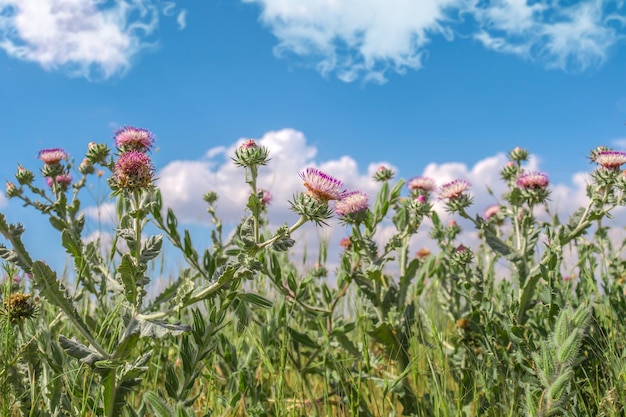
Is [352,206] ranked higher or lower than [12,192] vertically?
lower

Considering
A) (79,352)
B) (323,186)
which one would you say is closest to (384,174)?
(323,186)

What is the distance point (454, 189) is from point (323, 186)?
5.53 feet

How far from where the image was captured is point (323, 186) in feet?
9.45

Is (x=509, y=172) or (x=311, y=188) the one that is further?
(x=509, y=172)

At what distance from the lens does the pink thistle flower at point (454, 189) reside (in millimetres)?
4270

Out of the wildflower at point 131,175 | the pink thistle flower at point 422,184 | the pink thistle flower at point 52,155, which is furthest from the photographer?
the pink thistle flower at point 422,184

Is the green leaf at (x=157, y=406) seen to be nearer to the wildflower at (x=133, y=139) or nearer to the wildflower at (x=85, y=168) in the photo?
the wildflower at (x=133, y=139)

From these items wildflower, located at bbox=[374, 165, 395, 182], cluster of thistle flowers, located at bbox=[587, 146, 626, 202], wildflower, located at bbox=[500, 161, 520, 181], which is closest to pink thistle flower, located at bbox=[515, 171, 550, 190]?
cluster of thistle flowers, located at bbox=[587, 146, 626, 202]

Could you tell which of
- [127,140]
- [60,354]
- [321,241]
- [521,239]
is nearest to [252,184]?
[127,140]

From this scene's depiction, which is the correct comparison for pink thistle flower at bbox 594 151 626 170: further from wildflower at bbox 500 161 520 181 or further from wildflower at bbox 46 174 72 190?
wildflower at bbox 46 174 72 190

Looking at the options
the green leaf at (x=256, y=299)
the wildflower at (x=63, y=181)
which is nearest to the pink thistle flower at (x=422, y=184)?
the green leaf at (x=256, y=299)

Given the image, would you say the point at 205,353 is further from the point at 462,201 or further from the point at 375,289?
the point at 462,201

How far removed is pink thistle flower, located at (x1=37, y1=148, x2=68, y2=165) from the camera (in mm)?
4434

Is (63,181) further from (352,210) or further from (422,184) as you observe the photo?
(422,184)
